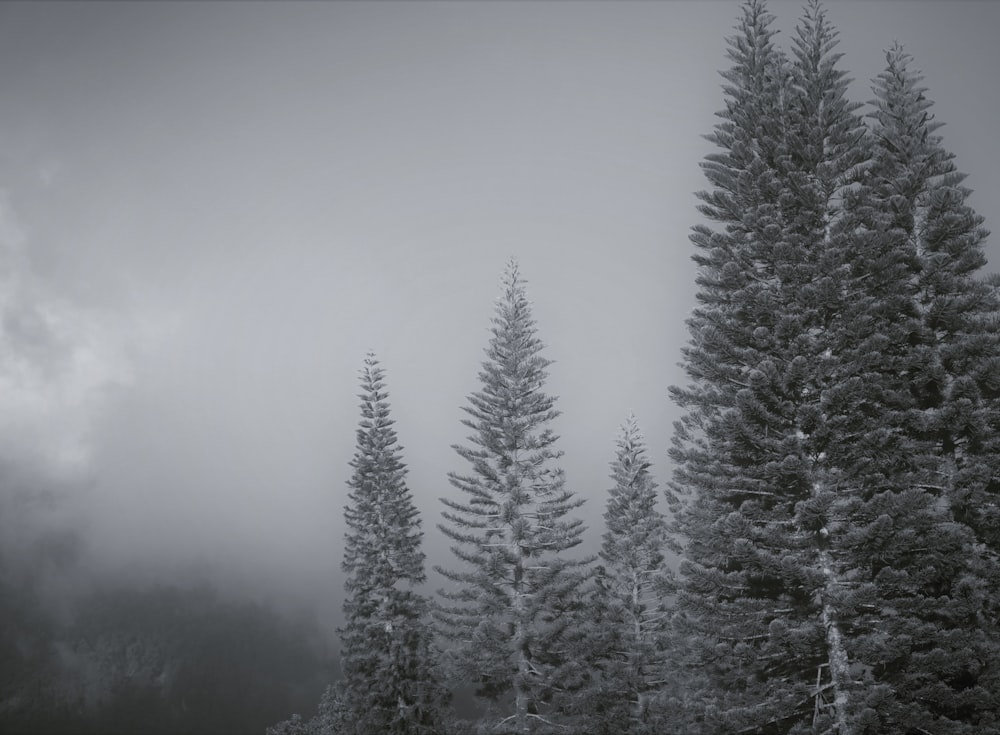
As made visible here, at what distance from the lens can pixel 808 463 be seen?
44.9 ft

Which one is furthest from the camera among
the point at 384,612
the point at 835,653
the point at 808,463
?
the point at 384,612

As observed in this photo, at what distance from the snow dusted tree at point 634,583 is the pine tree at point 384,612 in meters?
9.14

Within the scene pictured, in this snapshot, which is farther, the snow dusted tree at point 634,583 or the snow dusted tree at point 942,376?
the snow dusted tree at point 634,583

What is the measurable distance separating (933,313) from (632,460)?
17.8 meters

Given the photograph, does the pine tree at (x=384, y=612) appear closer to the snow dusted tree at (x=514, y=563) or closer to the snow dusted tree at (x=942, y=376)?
the snow dusted tree at (x=514, y=563)

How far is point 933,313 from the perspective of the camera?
15.9 m

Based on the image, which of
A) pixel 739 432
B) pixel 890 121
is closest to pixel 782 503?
pixel 739 432

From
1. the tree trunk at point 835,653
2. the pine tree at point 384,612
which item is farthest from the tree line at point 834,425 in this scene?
the pine tree at point 384,612

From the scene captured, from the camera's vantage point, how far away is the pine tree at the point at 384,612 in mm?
29328

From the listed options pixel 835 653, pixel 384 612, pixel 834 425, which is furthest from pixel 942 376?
pixel 384 612

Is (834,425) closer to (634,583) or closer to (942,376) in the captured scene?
(942,376)

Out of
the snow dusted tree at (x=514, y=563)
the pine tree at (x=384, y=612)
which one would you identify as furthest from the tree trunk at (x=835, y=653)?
the pine tree at (x=384, y=612)

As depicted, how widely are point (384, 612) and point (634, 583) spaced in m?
12.1

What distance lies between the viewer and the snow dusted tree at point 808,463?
507 inches
